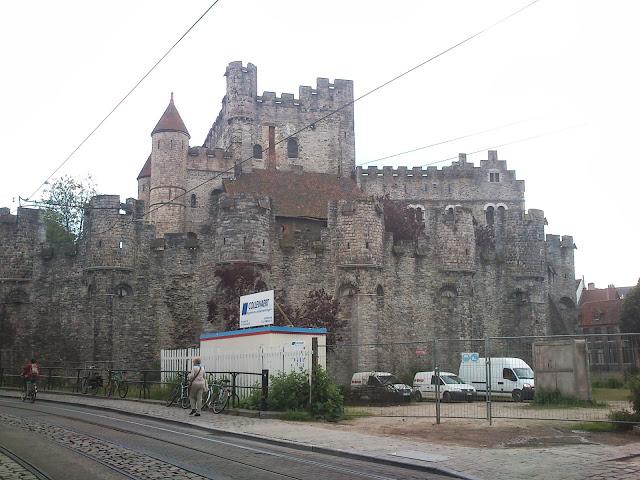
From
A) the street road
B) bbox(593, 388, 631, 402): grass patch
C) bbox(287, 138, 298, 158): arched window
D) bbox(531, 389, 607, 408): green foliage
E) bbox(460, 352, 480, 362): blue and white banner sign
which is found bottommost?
the street road

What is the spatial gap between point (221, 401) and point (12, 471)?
9262 mm

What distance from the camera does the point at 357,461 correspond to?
11398 mm

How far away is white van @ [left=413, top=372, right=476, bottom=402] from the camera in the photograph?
24547mm

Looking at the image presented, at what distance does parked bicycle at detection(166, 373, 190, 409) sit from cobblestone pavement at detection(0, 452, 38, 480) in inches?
356

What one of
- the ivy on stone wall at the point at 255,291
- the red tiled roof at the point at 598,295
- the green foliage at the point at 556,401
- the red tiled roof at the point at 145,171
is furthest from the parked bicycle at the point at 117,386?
the red tiled roof at the point at 598,295

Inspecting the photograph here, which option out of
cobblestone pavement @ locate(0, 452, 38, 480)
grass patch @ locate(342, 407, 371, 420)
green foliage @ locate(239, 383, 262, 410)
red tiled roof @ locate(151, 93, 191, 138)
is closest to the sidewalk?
grass patch @ locate(342, 407, 371, 420)

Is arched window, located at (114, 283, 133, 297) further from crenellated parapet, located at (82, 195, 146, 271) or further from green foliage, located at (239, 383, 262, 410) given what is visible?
green foliage, located at (239, 383, 262, 410)

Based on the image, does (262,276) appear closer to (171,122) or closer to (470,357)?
(470,357)

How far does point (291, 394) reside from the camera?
59.1 ft

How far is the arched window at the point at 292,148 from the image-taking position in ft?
184

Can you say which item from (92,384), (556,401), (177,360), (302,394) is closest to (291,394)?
(302,394)

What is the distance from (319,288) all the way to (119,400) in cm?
1198

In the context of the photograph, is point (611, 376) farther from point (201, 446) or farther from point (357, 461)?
point (201, 446)

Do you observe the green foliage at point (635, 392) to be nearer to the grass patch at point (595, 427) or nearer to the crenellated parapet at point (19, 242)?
the grass patch at point (595, 427)
